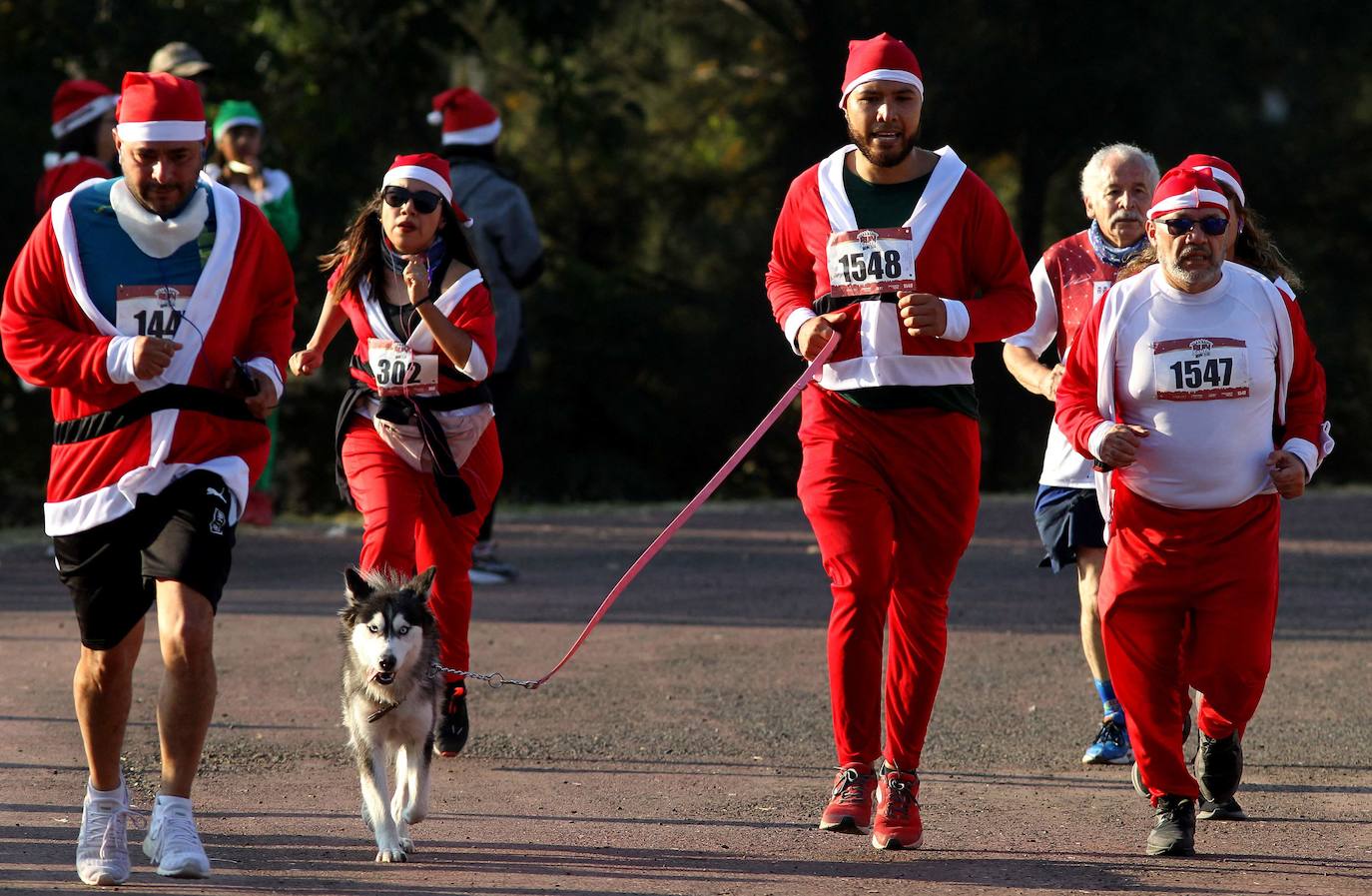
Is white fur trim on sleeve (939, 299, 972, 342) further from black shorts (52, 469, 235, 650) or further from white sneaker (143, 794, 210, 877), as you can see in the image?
white sneaker (143, 794, 210, 877)

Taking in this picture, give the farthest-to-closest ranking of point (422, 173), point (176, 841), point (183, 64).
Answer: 1. point (183, 64)
2. point (422, 173)
3. point (176, 841)

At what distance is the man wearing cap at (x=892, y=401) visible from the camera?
19.9 ft

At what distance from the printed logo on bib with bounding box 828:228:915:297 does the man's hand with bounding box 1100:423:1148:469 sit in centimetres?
74

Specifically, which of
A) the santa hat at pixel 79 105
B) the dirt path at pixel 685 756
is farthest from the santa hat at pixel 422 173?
the santa hat at pixel 79 105

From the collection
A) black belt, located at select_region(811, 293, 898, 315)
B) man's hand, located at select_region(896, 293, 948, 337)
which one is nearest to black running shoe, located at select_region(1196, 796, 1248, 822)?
man's hand, located at select_region(896, 293, 948, 337)

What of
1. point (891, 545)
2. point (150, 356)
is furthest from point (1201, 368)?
point (150, 356)

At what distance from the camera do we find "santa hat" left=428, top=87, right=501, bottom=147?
10500mm

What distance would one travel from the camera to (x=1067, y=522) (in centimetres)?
720

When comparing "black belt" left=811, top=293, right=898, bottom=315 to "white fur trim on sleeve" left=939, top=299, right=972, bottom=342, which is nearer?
"white fur trim on sleeve" left=939, top=299, right=972, bottom=342

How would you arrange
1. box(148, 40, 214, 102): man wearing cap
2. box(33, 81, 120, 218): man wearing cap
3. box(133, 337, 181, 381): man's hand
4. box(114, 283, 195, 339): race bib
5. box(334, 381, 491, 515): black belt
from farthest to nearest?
box(148, 40, 214, 102): man wearing cap → box(33, 81, 120, 218): man wearing cap → box(334, 381, 491, 515): black belt → box(114, 283, 195, 339): race bib → box(133, 337, 181, 381): man's hand

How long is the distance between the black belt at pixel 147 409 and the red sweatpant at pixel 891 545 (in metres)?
1.81

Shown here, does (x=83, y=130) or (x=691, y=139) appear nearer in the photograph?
(x=83, y=130)

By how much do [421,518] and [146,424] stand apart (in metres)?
1.60

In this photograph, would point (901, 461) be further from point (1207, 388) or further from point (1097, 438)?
point (1207, 388)
